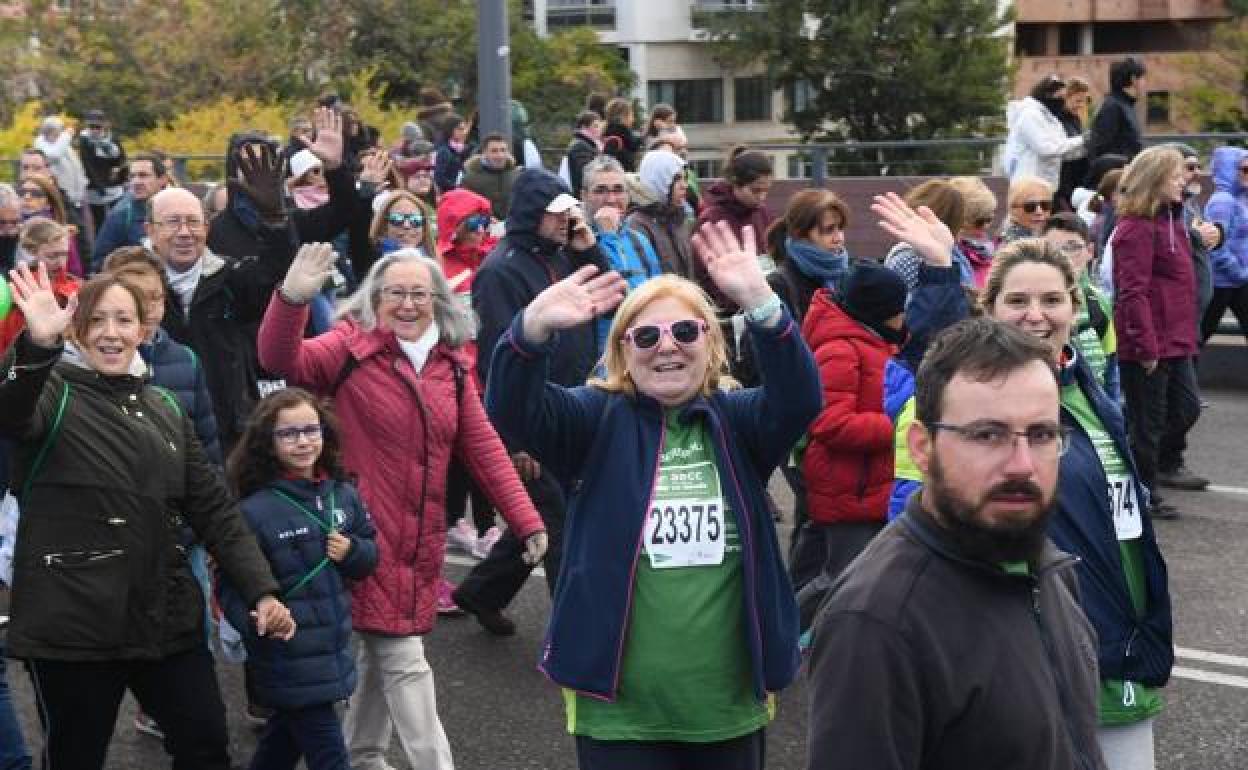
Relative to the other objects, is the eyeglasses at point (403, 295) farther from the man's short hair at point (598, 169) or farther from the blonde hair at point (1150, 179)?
the blonde hair at point (1150, 179)

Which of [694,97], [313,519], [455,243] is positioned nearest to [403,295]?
[313,519]

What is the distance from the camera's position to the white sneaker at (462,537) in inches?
377

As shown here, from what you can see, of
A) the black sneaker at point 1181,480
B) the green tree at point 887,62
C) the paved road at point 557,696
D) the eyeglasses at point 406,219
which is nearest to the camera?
the paved road at point 557,696

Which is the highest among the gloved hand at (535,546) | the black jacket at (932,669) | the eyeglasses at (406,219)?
the eyeglasses at (406,219)

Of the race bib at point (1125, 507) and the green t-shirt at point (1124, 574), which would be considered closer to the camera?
the green t-shirt at point (1124, 574)

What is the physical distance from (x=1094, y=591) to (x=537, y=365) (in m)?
1.39

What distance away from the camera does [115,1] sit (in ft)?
129

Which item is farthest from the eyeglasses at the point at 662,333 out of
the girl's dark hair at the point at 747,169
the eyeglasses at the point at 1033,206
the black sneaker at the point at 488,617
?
the girl's dark hair at the point at 747,169

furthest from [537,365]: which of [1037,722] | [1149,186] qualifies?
[1149,186]

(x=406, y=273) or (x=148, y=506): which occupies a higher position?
(x=406, y=273)

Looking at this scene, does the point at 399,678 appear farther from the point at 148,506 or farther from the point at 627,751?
the point at 627,751

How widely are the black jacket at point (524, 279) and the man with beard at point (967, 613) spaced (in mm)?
4807

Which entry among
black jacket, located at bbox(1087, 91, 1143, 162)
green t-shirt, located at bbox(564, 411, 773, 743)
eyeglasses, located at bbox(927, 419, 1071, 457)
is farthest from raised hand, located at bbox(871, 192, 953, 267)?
black jacket, located at bbox(1087, 91, 1143, 162)

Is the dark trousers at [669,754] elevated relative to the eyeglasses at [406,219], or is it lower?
lower
